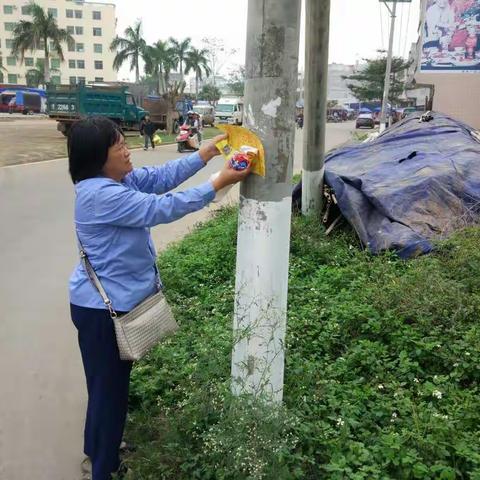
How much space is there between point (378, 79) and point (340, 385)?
2173 inches

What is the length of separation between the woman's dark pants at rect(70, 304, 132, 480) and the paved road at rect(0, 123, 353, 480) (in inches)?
12.5

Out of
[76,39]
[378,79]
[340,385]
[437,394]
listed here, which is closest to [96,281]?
[340,385]

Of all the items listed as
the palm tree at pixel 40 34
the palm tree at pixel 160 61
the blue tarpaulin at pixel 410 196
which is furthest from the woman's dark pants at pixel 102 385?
the palm tree at pixel 40 34

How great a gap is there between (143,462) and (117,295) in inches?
31.6

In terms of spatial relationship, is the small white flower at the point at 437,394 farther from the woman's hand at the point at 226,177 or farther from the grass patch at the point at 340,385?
the woman's hand at the point at 226,177

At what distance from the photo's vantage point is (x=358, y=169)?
6234 millimetres

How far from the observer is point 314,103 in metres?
5.62

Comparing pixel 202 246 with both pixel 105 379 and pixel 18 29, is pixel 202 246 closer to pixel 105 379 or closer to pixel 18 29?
pixel 105 379

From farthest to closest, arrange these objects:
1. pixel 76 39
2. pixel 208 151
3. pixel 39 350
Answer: pixel 76 39
pixel 39 350
pixel 208 151

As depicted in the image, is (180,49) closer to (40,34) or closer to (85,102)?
(40,34)

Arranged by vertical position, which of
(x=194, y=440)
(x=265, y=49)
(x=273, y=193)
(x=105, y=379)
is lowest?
(x=194, y=440)

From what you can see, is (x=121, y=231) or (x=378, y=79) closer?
(x=121, y=231)

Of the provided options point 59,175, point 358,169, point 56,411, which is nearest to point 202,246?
point 358,169

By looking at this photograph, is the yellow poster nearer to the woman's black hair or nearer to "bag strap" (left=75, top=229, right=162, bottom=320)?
the woman's black hair
